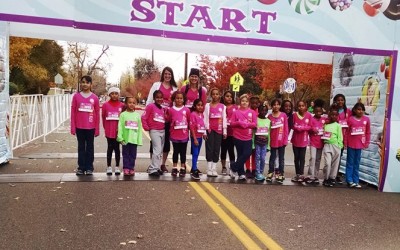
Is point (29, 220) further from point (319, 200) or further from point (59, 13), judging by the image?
point (319, 200)

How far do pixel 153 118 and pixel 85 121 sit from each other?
128 centimetres

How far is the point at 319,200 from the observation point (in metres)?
6.67

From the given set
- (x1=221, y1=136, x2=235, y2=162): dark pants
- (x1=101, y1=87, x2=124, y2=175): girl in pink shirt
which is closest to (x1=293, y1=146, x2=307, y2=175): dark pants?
(x1=221, y1=136, x2=235, y2=162): dark pants

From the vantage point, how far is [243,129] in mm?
7953

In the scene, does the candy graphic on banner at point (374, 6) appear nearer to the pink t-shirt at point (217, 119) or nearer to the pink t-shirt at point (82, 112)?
the pink t-shirt at point (217, 119)

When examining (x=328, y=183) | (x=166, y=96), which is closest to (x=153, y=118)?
(x=166, y=96)

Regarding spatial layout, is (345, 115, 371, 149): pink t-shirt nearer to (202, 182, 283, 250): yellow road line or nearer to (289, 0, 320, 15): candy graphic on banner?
(289, 0, 320, 15): candy graphic on banner

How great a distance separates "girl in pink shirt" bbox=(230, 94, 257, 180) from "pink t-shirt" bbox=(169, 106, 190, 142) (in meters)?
0.90

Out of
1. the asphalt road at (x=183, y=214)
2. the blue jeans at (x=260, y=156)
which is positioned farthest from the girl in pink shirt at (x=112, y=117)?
the blue jeans at (x=260, y=156)

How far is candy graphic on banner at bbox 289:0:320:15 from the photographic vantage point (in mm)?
7285

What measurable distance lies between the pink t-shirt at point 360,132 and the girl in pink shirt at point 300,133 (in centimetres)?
86

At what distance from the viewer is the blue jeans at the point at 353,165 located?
26.9ft

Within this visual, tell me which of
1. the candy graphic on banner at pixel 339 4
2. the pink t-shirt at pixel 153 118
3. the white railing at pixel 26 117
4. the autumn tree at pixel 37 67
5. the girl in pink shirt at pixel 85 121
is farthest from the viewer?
the autumn tree at pixel 37 67

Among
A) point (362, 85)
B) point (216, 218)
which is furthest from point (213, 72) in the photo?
point (216, 218)
